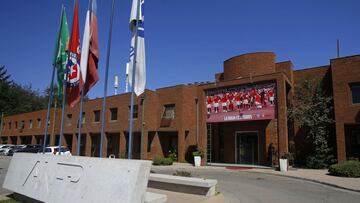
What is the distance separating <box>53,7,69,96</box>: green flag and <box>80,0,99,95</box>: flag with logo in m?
1.96

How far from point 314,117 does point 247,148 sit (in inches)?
251

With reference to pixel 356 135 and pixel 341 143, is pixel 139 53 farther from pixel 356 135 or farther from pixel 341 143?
pixel 356 135

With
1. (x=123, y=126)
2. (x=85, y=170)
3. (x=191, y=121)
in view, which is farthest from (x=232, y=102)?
(x=85, y=170)

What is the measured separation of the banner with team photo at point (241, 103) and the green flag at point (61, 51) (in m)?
15.3

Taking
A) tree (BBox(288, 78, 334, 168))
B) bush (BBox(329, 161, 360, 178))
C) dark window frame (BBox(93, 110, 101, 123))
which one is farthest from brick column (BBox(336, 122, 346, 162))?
dark window frame (BBox(93, 110, 101, 123))

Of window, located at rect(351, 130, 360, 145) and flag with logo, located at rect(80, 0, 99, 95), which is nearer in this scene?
flag with logo, located at rect(80, 0, 99, 95)

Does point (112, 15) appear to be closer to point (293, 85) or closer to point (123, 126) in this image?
point (293, 85)

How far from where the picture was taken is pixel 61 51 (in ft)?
42.5

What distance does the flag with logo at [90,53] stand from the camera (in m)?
11.2

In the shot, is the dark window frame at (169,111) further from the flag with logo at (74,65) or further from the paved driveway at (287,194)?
the flag with logo at (74,65)

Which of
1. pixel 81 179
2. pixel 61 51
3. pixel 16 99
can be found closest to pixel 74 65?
pixel 61 51

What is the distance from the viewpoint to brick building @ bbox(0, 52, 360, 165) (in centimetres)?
2244

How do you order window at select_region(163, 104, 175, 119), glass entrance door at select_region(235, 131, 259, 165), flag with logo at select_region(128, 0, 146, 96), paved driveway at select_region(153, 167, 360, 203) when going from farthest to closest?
window at select_region(163, 104, 175, 119) < glass entrance door at select_region(235, 131, 259, 165) < paved driveway at select_region(153, 167, 360, 203) < flag with logo at select_region(128, 0, 146, 96)

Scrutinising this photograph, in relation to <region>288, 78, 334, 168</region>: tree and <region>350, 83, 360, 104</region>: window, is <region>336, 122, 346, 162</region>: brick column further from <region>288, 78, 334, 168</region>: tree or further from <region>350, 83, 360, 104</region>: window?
<region>350, 83, 360, 104</region>: window
